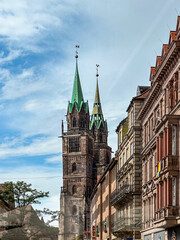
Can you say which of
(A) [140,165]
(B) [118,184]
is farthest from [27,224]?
(A) [140,165]

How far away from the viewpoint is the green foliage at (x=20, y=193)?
77.7 meters

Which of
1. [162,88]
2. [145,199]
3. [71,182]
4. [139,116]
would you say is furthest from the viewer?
[71,182]

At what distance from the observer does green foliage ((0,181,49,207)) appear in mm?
77688

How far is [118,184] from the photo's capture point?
64375 mm

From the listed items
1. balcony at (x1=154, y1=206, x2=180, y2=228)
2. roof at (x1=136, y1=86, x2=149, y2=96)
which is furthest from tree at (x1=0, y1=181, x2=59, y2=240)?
balcony at (x1=154, y1=206, x2=180, y2=228)

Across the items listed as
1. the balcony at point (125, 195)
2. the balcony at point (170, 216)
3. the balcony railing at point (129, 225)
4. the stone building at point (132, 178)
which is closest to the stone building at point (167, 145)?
the balcony at point (170, 216)

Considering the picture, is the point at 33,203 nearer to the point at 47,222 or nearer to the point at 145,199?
the point at 47,222

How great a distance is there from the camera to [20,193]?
3081 inches

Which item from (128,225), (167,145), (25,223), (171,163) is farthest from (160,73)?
(25,223)

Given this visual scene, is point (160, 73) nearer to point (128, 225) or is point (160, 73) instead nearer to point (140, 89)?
point (128, 225)

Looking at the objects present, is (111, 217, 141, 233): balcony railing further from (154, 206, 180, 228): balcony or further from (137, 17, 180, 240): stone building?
(154, 206, 180, 228): balcony

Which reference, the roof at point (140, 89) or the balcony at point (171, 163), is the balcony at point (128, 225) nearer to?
the roof at point (140, 89)

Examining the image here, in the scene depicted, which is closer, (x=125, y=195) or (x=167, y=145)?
(x=167, y=145)

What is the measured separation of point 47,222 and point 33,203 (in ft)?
16.2
